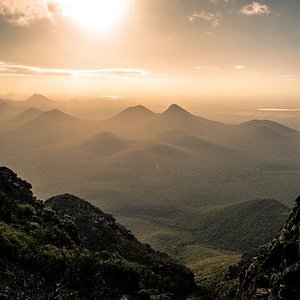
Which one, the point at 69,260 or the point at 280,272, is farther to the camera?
the point at 280,272

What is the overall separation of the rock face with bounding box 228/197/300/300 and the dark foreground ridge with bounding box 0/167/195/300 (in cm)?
910

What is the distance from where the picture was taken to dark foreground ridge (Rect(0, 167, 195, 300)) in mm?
25663

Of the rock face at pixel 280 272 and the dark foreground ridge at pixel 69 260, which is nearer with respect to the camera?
the dark foreground ridge at pixel 69 260

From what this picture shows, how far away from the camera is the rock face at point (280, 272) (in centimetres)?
3500

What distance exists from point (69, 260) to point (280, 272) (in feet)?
72.0

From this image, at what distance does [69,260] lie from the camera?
119 feet

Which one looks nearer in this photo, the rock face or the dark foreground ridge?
the dark foreground ridge

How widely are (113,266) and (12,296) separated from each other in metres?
22.7

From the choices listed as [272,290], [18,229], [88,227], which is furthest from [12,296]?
[88,227]

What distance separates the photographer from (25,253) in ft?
107

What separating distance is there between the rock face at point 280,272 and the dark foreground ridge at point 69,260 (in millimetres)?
9095

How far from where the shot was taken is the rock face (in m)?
35.0

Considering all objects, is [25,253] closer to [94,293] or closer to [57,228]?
[94,293]

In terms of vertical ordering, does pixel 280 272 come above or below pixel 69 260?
below
